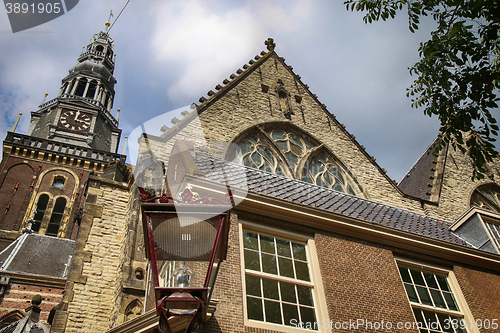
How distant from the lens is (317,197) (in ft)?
28.6

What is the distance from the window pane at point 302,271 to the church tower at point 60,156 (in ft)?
78.1

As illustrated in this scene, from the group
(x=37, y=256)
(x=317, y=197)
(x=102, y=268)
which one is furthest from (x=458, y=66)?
(x=37, y=256)

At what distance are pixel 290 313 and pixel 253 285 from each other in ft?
2.07

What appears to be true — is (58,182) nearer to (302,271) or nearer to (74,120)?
(74,120)

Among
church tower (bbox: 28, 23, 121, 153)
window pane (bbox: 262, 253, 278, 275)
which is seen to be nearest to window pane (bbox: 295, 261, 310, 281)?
window pane (bbox: 262, 253, 278, 275)

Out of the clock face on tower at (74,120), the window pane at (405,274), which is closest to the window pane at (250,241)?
the window pane at (405,274)

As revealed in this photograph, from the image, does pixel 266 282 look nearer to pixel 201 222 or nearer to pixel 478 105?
pixel 201 222

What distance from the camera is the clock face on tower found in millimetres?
44000

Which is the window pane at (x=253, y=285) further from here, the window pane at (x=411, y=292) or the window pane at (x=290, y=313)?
the window pane at (x=411, y=292)

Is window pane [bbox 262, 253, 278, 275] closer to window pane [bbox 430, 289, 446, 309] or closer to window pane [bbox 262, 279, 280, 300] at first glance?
window pane [bbox 262, 279, 280, 300]

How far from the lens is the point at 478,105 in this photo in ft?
22.4

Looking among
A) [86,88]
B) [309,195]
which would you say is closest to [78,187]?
[86,88]

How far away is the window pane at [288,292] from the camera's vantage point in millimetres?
5797

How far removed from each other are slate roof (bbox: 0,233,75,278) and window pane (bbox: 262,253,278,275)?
18973 millimetres
